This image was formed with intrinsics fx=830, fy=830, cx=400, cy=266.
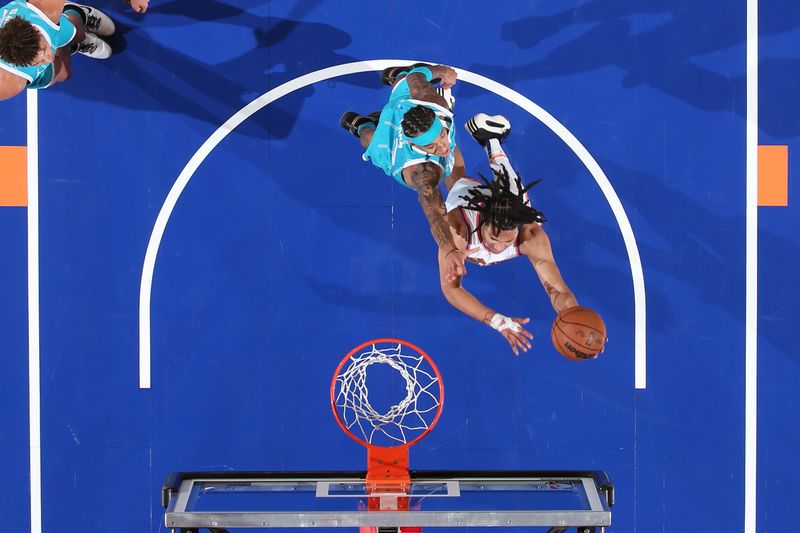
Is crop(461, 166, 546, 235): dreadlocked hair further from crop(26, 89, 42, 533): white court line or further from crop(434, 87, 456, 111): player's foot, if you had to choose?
crop(26, 89, 42, 533): white court line

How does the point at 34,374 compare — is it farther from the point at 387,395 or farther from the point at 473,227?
the point at 473,227

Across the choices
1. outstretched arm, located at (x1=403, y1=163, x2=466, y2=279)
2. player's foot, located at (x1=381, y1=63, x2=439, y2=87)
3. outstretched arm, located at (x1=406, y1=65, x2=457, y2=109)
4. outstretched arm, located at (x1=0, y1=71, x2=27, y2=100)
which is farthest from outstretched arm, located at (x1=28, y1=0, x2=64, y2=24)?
outstretched arm, located at (x1=403, y1=163, x2=466, y2=279)

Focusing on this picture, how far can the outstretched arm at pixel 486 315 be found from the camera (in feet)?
19.7

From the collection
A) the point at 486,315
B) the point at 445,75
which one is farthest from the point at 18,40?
the point at 486,315

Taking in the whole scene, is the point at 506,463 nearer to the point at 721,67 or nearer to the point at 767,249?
the point at 767,249

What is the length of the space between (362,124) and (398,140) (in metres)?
0.80

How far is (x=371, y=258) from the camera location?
758 centimetres

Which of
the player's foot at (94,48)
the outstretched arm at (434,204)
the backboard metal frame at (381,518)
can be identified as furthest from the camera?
the player's foot at (94,48)

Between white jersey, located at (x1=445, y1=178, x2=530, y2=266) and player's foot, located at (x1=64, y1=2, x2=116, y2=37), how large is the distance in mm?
3413

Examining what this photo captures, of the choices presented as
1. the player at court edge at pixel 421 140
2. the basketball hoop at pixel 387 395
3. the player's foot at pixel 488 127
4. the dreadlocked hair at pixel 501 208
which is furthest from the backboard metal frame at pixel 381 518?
the player's foot at pixel 488 127

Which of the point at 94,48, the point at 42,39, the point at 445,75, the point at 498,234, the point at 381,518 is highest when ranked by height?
the point at 94,48

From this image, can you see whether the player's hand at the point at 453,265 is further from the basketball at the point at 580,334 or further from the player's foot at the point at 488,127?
the player's foot at the point at 488,127

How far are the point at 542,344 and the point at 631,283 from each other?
98cm

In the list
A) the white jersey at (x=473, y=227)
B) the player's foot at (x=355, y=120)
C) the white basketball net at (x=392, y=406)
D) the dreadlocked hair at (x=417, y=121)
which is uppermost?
the player's foot at (x=355, y=120)
